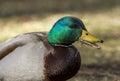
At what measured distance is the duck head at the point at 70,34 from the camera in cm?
613

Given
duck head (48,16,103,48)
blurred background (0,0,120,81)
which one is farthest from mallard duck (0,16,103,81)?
blurred background (0,0,120,81)

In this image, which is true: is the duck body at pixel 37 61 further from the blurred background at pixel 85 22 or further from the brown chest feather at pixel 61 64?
the blurred background at pixel 85 22

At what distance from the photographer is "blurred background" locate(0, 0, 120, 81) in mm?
8666

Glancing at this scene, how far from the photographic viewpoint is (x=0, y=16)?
13.6m

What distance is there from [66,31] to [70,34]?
0.06 meters

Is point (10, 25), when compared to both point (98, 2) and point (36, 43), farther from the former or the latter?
point (36, 43)

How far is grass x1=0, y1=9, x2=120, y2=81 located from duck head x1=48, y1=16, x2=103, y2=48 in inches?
48.0

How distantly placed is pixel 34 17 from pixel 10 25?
1194mm

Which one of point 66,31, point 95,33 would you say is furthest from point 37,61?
point 95,33

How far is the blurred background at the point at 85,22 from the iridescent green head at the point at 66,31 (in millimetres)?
1218

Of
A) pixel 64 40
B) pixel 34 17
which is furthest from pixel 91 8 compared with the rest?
pixel 64 40

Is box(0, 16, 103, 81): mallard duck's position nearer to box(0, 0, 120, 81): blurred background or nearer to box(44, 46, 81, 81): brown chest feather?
box(44, 46, 81, 81): brown chest feather

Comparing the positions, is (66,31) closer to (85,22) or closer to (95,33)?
(95,33)

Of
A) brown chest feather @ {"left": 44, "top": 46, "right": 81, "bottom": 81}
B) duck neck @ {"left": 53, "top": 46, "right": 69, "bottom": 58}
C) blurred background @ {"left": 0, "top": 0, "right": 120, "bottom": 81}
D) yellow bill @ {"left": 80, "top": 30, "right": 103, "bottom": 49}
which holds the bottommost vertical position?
blurred background @ {"left": 0, "top": 0, "right": 120, "bottom": 81}
